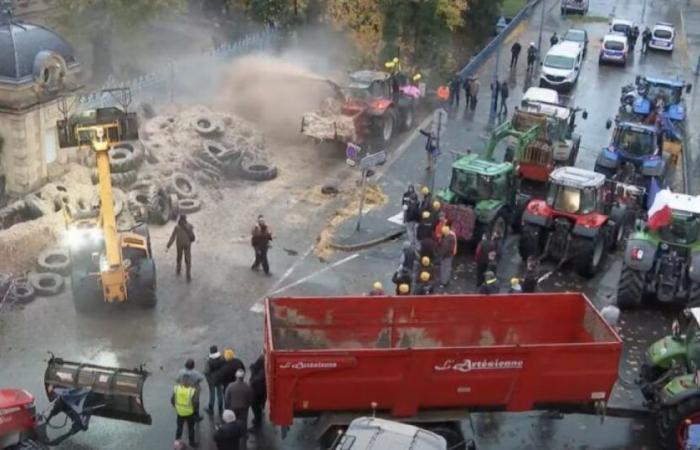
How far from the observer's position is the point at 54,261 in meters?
19.6

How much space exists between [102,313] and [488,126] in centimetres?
1835

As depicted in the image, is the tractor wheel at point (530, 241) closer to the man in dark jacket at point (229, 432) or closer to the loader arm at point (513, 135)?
the loader arm at point (513, 135)

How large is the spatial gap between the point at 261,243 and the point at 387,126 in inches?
438

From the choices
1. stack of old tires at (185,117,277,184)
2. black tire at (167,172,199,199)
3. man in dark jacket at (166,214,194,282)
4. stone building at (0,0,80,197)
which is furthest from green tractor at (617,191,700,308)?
stone building at (0,0,80,197)

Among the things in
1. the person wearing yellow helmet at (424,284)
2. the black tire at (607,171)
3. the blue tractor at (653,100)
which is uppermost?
the blue tractor at (653,100)

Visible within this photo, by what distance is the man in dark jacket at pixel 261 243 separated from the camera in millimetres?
19500

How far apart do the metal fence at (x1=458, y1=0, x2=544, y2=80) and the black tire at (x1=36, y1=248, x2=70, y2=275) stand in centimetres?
2027

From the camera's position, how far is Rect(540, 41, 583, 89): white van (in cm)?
3697

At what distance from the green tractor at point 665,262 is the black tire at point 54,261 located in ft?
39.0

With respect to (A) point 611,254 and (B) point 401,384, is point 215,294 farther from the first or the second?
(A) point 611,254

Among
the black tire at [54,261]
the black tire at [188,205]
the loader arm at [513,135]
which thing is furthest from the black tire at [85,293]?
the loader arm at [513,135]

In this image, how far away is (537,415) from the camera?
1479 cm

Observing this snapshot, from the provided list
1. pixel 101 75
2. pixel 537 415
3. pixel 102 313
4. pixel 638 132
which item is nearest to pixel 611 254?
pixel 638 132

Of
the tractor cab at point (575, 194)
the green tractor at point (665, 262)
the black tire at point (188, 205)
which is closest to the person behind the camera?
the green tractor at point (665, 262)
